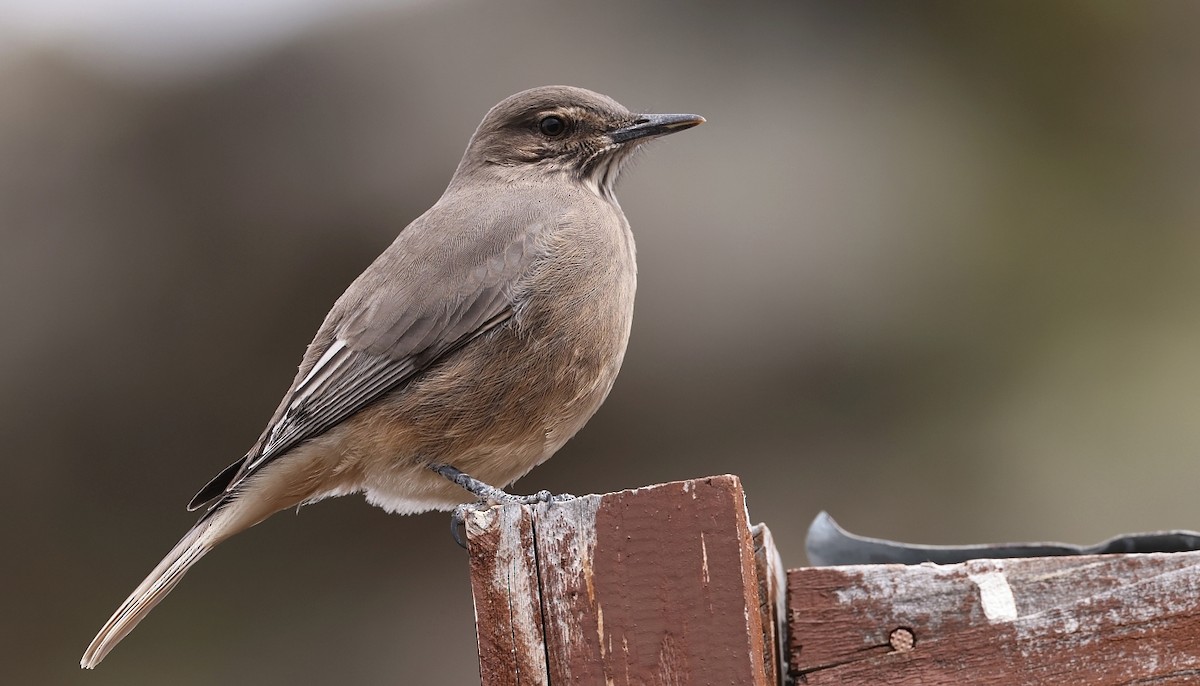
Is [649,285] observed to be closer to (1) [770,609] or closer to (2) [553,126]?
(2) [553,126]

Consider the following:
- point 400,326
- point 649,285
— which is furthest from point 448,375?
point 649,285

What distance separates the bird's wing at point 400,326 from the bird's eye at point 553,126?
28.5 inches

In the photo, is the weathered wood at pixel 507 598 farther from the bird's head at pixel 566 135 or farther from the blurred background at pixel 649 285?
the blurred background at pixel 649 285

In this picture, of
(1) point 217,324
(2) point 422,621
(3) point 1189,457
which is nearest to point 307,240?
(1) point 217,324

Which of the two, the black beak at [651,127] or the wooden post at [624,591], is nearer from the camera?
the wooden post at [624,591]

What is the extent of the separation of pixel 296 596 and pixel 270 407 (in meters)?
1.17

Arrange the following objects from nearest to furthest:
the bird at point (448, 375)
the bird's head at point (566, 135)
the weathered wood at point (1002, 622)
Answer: the weathered wood at point (1002, 622) < the bird at point (448, 375) < the bird's head at point (566, 135)

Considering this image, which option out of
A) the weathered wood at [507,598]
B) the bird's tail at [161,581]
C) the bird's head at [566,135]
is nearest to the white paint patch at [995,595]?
the weathered wood at [507,598]

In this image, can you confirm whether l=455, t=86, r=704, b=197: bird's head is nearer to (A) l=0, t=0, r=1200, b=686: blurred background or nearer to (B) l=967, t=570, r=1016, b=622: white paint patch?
(A) l=0, t=0, r=1200, b=686: blurred background

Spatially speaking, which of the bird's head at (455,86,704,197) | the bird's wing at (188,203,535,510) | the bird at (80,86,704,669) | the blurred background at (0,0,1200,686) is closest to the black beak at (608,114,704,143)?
the bird's head at (455,86,704,197)

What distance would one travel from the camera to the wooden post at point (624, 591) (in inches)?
96.6

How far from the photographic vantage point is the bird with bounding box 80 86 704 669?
4148mm

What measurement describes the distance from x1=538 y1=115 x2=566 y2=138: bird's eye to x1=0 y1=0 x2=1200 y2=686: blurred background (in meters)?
1.87

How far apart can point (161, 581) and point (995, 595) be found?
94.6 inches
